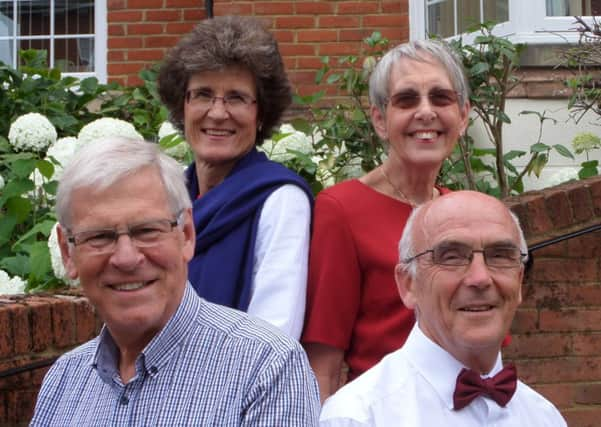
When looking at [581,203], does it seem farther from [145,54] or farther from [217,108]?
[145,54]

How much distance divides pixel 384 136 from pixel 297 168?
1800mm

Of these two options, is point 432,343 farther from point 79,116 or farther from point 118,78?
point 118,78

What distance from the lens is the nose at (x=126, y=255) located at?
2357mm

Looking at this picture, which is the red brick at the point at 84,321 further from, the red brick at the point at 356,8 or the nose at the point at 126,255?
the red brick at the point at 356,8

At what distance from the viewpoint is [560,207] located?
15.3 ft

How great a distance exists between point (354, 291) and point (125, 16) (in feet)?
17.7

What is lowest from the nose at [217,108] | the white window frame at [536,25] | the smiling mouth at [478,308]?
the smiling mouth at [478,308]

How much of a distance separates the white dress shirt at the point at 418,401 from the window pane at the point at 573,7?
4.33 meters

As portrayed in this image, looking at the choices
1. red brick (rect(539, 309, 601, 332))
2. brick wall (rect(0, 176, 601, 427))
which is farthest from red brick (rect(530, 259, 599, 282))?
red brick (rect(539, 309, 601, 332))

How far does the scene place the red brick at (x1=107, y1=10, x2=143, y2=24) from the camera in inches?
313

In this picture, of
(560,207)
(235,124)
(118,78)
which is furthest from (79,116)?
(235,124)

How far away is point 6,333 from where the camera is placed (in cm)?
383

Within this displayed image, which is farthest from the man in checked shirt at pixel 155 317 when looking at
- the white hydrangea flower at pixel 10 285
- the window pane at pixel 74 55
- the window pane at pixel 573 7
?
the window pane at pixel 74 55

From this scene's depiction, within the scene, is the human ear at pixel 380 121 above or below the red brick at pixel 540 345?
above
